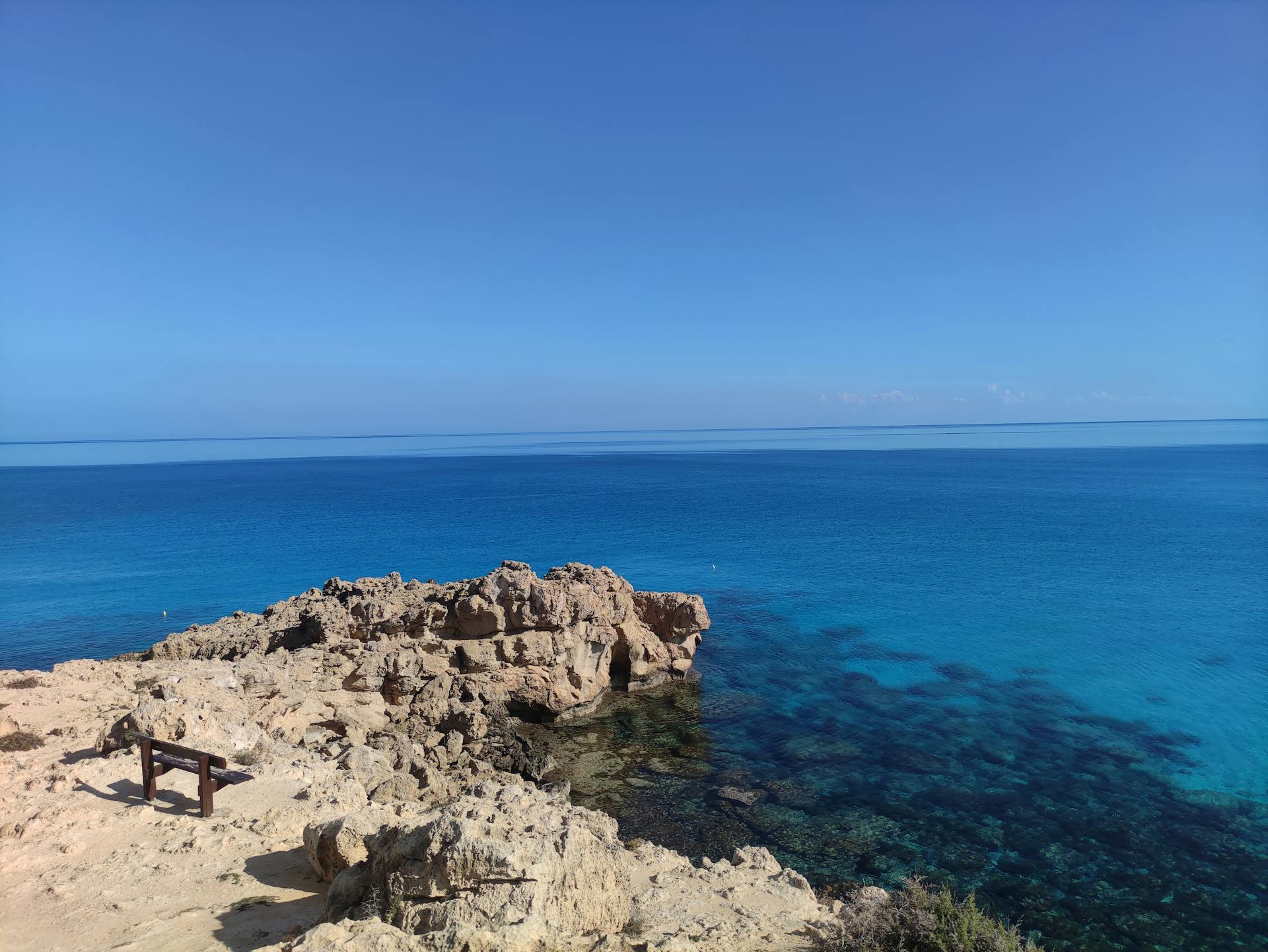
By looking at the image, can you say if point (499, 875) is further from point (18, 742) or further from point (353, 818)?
point (18, 742)

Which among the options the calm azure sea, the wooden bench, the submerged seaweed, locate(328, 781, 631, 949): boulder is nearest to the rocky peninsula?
locate(328, 781, 631, 949): boulder

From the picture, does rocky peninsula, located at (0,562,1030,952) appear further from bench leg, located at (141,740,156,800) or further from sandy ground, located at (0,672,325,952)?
bench leg, located at (141,740,156,800)

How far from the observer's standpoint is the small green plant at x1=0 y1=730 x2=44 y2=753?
1234 cm

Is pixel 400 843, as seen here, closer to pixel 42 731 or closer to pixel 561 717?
pixel 42 731

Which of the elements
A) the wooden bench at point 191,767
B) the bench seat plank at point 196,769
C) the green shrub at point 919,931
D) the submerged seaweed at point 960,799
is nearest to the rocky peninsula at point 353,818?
the green shrub at point 919,931

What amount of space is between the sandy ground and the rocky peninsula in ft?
0.10

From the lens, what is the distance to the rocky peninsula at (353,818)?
6.92 metres

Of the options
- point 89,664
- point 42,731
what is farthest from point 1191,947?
point 89,664

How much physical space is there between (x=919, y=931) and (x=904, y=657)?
21293mm

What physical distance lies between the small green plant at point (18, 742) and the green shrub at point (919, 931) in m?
14.4

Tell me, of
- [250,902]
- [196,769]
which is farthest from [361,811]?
[196,769]

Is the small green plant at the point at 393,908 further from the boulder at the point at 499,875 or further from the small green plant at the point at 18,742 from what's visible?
the small green plant at the point at 18,742

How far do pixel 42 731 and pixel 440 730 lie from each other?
855cm

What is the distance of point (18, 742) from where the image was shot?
490 inches
